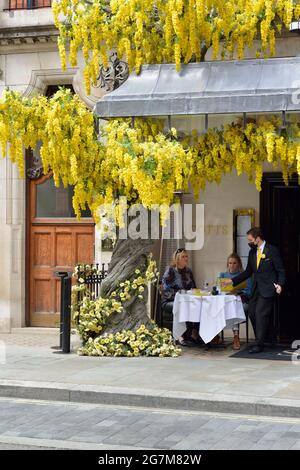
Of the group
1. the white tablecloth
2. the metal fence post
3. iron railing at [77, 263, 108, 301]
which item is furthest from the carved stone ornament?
the white tablecloth

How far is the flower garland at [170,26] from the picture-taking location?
521 inches

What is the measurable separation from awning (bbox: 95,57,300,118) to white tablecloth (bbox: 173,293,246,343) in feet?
9.15

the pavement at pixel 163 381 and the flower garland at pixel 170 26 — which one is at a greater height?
the flower garland at pixel 170 26

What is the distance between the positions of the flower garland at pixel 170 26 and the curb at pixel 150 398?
5.18m

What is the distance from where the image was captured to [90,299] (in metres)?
14.8

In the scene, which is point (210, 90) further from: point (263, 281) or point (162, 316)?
point (162, 316)

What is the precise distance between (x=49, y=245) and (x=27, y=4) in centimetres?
442

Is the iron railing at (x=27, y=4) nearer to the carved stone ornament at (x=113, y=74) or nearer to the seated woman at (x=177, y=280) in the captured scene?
the carved stone ornament at (x=113, y=74)

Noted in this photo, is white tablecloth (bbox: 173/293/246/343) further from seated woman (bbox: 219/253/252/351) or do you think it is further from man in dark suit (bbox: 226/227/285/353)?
seated woman (bbox: 219/253/252/351)

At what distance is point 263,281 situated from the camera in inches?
532

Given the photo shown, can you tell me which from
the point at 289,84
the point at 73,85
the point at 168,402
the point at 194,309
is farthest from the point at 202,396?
the point at 73,85

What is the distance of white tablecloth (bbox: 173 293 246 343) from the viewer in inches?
535

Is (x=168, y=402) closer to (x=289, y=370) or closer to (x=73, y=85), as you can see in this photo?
(x=289, y=370)

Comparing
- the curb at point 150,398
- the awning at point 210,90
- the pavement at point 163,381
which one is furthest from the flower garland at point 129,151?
the curb at point 150,398
